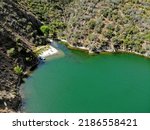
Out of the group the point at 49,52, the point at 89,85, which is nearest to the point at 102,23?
the point at 49,52

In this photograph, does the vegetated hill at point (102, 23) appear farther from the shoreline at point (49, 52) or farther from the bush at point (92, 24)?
the shoreline at point (49, 52)

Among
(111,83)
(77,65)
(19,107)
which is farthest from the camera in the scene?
(77,65)

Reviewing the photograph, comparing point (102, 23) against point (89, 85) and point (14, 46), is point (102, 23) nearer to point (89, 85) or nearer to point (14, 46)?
point (14, 46)

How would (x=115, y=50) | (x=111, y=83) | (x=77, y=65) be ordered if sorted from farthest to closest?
(x=115, y=50), (x=77, y=65), (x=111, y=83)

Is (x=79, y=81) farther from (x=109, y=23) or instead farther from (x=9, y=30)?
(x=109, y=23)

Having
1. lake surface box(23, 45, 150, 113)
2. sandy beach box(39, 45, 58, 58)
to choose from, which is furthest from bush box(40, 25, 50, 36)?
lake surface box(23, 45, 150, 113)

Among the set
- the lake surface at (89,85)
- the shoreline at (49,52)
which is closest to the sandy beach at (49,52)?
the shoreline at (49,52)

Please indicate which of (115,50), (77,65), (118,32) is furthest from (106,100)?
(118,32)
